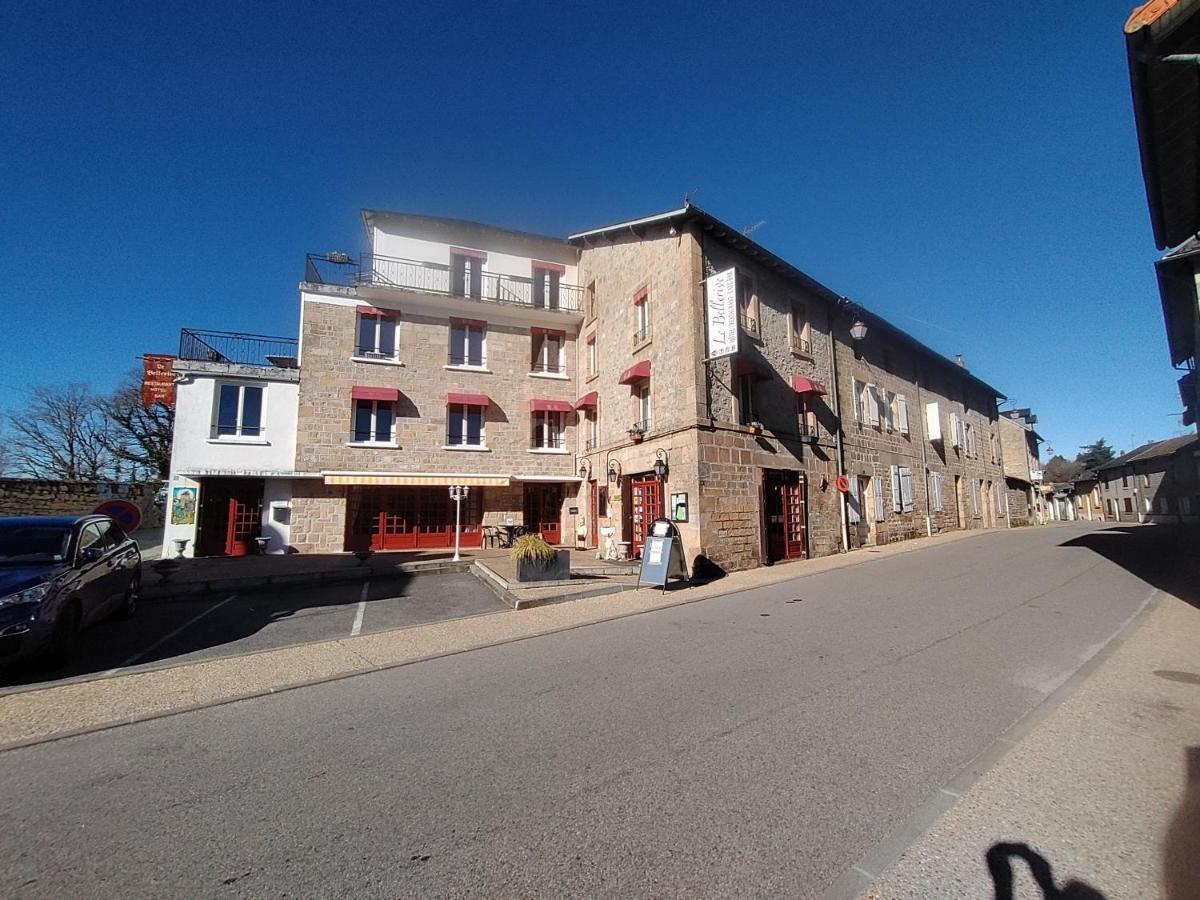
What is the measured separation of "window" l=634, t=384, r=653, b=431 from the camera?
14711 millimetres

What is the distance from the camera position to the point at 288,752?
3633 mm

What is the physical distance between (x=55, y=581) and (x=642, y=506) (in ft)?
37.7

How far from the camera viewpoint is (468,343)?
1847 cm

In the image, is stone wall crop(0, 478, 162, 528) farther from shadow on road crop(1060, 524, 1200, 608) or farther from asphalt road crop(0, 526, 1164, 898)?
shadow on road crop(1060, 524, 1200, 608)

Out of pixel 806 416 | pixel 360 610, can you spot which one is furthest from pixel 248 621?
pixel 806 416

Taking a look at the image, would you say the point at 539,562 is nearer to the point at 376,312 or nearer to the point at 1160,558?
the point at 376,312

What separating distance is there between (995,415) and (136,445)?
5214cm

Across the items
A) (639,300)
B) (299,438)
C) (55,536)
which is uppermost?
(639,300)

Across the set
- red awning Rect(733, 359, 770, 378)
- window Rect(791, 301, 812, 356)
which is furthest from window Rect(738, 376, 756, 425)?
window Rect(791, 301, 812, 356)

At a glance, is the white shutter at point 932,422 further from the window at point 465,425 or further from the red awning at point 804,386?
the window at point 465,425

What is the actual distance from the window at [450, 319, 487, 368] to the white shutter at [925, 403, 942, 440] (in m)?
18.8

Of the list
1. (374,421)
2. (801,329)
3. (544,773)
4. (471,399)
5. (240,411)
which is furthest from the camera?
(471,399)

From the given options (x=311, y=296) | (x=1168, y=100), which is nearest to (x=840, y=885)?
(x=1168, y=100)

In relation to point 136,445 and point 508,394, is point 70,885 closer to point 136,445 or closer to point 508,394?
point 508,394
